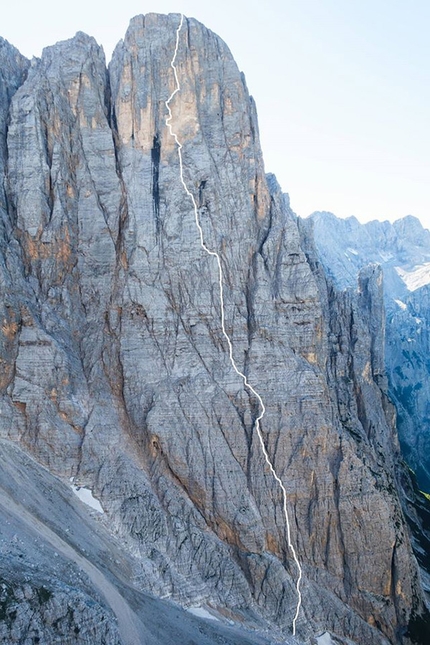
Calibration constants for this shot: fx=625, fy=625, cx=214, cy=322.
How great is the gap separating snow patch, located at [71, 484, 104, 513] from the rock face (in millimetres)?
42611

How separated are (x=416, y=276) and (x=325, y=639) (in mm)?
130509

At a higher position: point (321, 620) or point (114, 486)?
point (114, 486)

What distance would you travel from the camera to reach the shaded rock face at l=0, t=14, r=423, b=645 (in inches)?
1697

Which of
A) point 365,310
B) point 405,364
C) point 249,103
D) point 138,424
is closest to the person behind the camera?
point 138,424

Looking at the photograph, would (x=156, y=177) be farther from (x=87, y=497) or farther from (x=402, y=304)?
(x=402, y=304)

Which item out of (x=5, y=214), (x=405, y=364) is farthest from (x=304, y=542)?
(x=405, y=364)

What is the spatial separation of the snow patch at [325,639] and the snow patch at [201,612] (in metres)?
7.90

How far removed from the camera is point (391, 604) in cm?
4509

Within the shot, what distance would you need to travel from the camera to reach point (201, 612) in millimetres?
38781

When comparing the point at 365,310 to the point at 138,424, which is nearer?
the point at 138,424

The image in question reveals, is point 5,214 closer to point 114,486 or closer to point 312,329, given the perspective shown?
point 114,486

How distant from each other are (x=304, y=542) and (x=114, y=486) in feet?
46.5

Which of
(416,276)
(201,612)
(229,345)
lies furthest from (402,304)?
(201,612)

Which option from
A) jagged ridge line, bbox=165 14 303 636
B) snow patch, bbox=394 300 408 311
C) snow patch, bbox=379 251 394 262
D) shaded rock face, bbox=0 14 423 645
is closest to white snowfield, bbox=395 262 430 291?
snow patch, bbox=379 251 394 262
